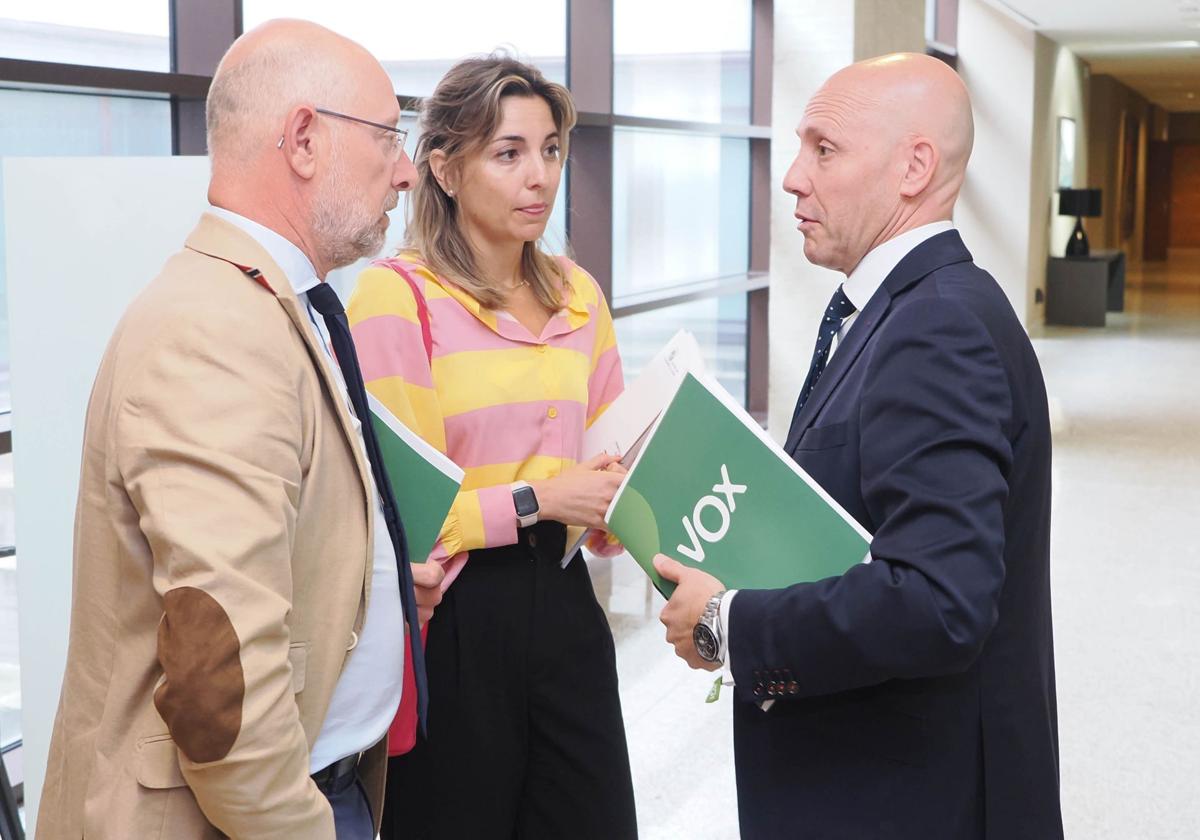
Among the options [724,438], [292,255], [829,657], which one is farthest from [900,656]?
[292,255]

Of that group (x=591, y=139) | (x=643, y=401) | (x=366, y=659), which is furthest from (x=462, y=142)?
(x=591, y=139)

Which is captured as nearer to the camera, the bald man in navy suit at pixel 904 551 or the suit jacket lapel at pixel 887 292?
the bald man in navy suit at pixel 904 551

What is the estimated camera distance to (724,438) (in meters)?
1.59

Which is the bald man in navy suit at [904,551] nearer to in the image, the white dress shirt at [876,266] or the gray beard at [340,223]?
the white dress shirt at [876,266]

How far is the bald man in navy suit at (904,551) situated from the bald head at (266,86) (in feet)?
2.15

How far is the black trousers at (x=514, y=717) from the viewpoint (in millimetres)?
2066

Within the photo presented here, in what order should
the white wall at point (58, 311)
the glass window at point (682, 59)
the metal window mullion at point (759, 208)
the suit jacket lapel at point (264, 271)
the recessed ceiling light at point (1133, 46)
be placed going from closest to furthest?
the suit jacket lapel at point (264, 271) < the white wall at point (58, 311) < the glass window at point (682, 59) < the metal window mullion at point (759, 208) < the recessed ceiling light at point (1133, 46)

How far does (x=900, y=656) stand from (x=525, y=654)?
806 millimetres

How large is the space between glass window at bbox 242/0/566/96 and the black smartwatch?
6.58ft

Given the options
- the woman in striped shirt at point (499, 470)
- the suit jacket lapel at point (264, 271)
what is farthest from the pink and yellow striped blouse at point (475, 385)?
the suit jacket lapel at point (264, 271)

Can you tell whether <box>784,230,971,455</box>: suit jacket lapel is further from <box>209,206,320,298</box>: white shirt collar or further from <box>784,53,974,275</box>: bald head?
<box>209,206,320,298</box>: white shirt collar

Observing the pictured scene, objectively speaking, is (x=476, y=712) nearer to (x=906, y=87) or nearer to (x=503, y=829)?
(x=503, y=829)

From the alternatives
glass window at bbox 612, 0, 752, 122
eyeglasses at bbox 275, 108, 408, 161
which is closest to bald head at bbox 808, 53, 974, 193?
eyeglasses at bbox 275, 108, 408, 161

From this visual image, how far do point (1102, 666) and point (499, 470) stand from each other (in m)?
3.09
